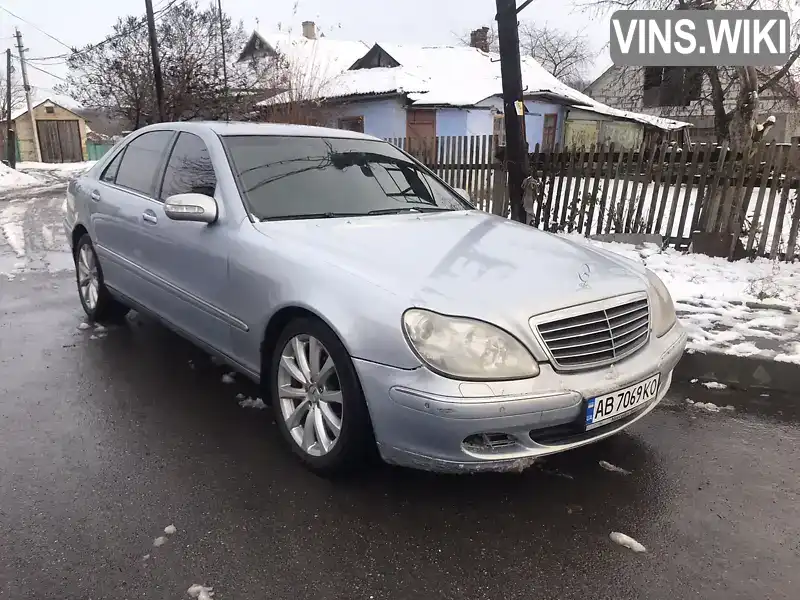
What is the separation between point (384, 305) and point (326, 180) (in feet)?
4.74

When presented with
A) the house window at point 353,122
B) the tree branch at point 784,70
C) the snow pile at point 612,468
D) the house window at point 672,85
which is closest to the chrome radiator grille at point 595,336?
the snow pile at point 612,468

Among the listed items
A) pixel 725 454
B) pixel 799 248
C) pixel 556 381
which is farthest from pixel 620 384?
pixel 799 248

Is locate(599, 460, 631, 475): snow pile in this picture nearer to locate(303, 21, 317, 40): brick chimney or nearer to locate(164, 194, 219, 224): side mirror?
locate(164, 194, 219, 224): side mirror

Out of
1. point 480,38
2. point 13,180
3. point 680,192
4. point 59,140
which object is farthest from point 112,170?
point 59,140

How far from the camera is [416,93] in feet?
75.7

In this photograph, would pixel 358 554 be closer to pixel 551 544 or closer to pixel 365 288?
pixel 551 544

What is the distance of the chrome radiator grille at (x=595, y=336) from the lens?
97.8 inches

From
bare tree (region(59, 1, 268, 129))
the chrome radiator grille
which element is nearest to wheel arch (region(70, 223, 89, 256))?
the chrome radiator grille

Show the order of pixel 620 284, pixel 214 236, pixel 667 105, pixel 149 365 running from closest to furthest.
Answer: pixel 620 284, pixel 214 236, pixel 149 365, pixel 667 105

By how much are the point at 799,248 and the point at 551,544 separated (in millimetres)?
5977

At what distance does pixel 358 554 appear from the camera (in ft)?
7.66

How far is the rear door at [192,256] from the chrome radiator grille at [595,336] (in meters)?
1.59

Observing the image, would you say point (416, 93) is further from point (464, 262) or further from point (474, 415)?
point (474, 415)

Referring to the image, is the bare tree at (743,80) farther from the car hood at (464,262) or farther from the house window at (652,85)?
the car hood at (464,262)
